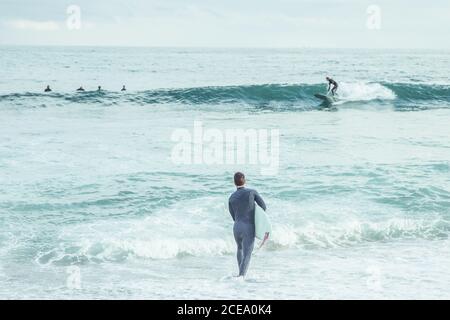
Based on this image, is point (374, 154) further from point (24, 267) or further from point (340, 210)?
point (24, 267)

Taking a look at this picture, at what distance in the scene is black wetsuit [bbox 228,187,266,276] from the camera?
7926 millimetres

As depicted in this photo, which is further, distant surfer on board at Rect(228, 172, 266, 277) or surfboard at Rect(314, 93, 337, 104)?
surfboard at Rect(314, 93, 337, 104)

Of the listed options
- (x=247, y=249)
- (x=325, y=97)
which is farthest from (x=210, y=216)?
(x=325, y=97)

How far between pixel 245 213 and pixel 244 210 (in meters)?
0.05

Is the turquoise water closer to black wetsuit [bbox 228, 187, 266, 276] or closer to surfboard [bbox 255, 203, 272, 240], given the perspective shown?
black wetsuit [bbox 228, 187, 266, 276]

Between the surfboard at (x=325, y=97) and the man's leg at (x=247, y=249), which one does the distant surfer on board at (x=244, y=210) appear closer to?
the man's leg at (x=247, y=249)

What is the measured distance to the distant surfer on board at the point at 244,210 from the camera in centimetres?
792

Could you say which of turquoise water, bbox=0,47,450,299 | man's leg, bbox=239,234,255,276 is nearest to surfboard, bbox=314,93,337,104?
turquoise water, bbox=0,47,450,299

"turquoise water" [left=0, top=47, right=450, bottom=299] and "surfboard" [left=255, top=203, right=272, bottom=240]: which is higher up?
"surfboard" [left=255, top=203, right=272, bottom=240]

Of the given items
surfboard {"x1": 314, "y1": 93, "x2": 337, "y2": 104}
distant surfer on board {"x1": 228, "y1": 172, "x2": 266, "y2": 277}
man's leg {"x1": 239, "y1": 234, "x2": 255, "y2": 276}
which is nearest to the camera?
distant surfer on board {"x1": 228, "y1": 172, "x2": 266, "y2": 277}

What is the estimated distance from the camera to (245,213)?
796 centimetres

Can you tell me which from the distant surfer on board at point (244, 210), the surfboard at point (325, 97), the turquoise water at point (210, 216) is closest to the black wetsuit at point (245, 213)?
the distant surfer on board at point (244, 210)
